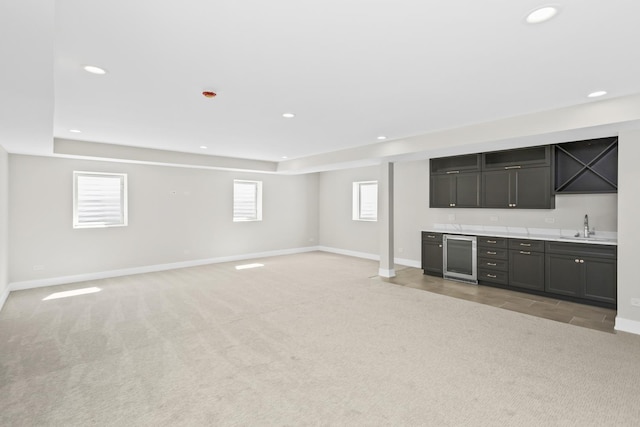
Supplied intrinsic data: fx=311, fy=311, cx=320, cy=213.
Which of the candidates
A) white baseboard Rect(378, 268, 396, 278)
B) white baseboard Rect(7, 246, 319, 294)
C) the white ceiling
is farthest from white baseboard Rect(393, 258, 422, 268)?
the white ceiling

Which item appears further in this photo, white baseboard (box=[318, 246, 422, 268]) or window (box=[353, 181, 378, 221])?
window (box=[353, 181, 378, 221])

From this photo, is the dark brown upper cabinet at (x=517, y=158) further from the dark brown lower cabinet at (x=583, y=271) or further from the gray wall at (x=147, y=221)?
the gray wall at (x=147, y=221)

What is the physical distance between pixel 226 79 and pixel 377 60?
1335mm

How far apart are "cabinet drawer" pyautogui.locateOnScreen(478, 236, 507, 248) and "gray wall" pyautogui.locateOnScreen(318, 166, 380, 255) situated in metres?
2.91

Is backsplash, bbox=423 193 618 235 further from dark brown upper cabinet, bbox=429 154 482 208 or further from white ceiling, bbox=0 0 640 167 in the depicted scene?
white ceiling, bbox=0 0 640 167

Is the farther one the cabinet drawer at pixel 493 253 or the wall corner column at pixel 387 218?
the wall corner column at pixel 387 218

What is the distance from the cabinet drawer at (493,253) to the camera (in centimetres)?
527

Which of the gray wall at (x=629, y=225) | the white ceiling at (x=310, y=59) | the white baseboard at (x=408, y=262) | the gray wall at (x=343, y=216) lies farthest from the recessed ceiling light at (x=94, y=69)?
the white baseboard at (x=408, y=262)

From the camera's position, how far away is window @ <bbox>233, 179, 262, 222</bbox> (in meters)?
8.10

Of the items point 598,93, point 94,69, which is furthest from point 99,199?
point 598,93

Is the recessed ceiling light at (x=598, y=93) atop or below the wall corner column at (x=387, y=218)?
atop

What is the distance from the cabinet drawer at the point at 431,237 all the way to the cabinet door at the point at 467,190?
740 mm

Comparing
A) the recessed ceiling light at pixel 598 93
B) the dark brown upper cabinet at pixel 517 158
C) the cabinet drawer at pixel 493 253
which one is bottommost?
the cabinet drawer at pixel 493 253

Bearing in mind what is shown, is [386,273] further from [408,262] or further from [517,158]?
[517,158]
